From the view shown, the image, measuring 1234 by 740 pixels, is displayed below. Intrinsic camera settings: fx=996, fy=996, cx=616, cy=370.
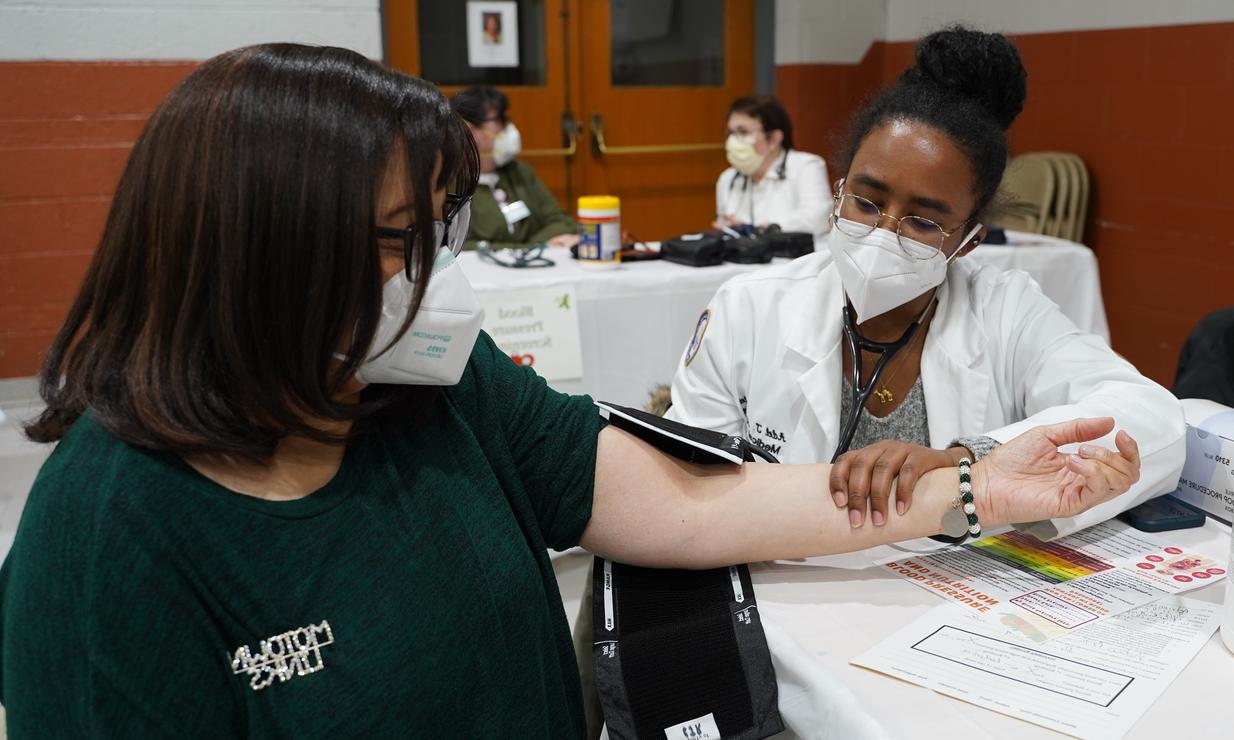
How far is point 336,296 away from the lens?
0.85 meters

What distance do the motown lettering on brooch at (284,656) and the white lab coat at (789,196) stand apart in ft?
11.8

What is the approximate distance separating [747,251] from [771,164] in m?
1.65

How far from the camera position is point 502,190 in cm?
454

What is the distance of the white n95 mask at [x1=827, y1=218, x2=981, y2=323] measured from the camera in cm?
153

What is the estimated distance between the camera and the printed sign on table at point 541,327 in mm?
2766

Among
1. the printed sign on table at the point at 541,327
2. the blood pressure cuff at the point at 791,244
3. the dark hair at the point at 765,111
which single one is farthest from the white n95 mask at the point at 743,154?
the printed sign on table at the point at 541,327

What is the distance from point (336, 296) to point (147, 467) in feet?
0.67

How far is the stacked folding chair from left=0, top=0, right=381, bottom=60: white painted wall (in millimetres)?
2932

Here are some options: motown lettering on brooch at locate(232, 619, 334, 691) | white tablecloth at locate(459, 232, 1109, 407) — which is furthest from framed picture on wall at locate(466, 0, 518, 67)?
motown lettering on brooch at locate(232, 619, 334, 691)

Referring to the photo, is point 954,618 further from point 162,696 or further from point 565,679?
point 162,696

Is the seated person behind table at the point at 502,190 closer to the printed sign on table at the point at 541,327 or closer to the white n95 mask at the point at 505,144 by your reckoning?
the white n95 mask at the point at 505,144

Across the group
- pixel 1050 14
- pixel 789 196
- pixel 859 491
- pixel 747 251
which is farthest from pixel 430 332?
pixel 1050 14

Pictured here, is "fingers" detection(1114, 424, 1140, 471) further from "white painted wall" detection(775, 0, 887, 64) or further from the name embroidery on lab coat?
"white painted wall" detection(775, 0, 887, 64)

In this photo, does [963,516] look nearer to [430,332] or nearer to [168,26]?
[430,332]
